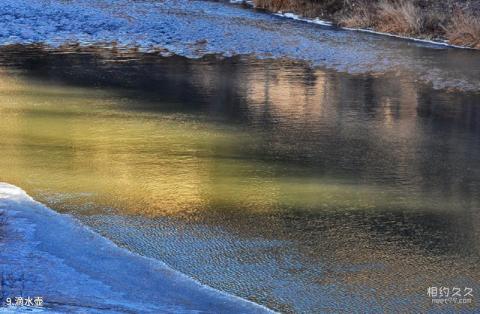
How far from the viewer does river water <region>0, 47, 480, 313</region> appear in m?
7.11

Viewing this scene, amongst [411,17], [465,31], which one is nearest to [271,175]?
[465,31]

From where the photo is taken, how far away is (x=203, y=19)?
26109mm

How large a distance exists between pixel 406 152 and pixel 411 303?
15.4 ft

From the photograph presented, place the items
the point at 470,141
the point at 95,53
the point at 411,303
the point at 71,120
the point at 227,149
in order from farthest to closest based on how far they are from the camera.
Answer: the point at 95,53, the point at 71,120, the point at 470,141, the point at 227,149, the point at 411,303

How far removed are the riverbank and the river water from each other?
5.95 meters

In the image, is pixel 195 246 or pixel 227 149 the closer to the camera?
pixel 195 246

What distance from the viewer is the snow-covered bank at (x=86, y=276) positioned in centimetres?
620

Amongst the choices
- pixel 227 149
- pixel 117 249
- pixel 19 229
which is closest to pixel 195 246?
pixel 117 249

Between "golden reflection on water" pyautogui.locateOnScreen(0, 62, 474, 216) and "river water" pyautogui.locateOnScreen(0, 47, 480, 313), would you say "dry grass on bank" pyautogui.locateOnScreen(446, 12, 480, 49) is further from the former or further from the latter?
"golden reflection on water" pyautogui.locateOnScreen(0, 62, 474, 216)

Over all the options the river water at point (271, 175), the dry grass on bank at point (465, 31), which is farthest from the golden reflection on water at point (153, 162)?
the dry grass on bank at point (465, 31)

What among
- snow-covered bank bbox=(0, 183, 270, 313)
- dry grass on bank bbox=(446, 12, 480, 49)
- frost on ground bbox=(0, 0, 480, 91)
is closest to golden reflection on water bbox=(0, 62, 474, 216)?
snow-covered bank bbox=(0, 183, 270, 313)

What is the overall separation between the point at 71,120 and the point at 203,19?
14075 mm

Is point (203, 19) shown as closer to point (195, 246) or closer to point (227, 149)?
point (227, 149)

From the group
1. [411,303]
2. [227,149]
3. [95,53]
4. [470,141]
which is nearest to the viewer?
[411,303]
